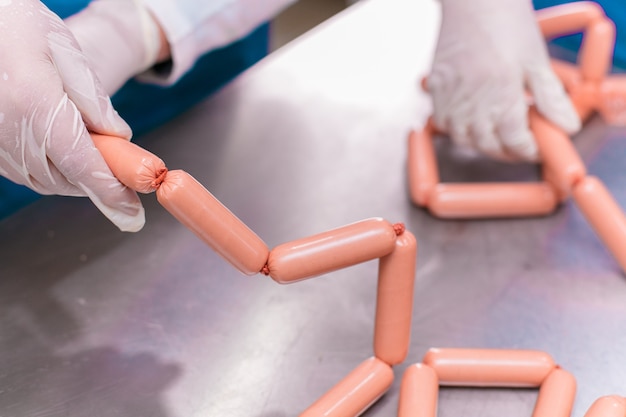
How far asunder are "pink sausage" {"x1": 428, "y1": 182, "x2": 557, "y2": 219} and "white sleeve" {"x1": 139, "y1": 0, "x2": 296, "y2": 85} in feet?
1.28

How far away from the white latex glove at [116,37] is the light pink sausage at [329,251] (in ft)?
1.20

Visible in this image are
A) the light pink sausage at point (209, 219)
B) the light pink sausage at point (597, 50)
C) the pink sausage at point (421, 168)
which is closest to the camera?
the light pink sausage at point (209, 219)

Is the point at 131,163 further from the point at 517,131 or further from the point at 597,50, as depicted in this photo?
the point at 597,50

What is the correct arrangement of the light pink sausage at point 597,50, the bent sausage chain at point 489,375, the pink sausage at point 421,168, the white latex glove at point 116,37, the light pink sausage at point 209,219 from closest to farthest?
the light pink sausage at point 209,219, the bent sausage chain at point 489,375, the white latex glove at point 116,37, the pink sausage at point 421,168, the light pink sausage at point 597,50

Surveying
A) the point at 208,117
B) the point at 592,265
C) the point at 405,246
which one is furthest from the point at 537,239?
the point at 208,117

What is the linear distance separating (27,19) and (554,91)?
0.70 m

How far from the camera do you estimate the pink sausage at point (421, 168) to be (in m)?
0.97

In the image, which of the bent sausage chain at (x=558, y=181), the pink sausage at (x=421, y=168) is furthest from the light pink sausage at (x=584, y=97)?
the pink sausage at (x=421, y=168)

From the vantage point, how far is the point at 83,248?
Result: 0.91 metres

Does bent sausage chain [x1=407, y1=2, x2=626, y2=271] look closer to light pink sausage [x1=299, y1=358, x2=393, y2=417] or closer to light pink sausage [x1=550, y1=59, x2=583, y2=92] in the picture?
light pink sausage [x1=550, y1=59, x2=583, y2=92]

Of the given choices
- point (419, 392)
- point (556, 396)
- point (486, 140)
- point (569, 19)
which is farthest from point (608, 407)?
point (569, 19)

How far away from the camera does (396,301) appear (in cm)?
74

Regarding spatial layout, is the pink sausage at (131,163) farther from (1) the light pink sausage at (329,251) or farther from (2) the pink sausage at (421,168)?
(2) the pink sausage at (421,168)

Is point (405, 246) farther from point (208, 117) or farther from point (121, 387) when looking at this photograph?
point (208, 117)
